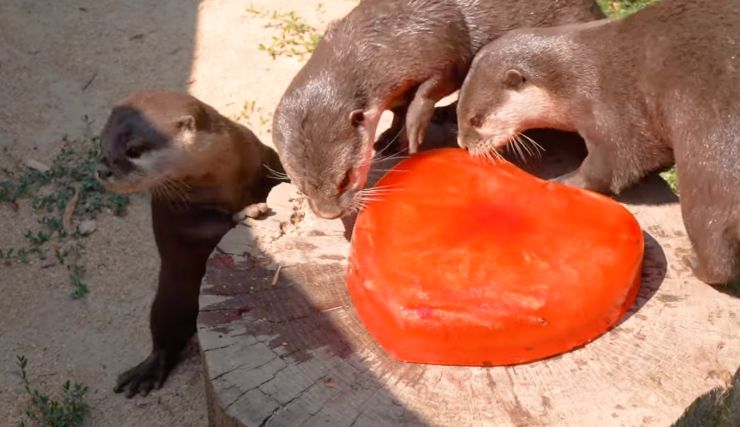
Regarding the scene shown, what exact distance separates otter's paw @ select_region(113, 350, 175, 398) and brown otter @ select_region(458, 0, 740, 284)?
4.26ft

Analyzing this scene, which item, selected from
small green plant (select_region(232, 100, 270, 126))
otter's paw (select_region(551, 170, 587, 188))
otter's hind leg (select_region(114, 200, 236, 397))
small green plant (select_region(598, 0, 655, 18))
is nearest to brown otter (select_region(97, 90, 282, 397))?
otter's hind leg (select_region(114, 200, 236, 397))

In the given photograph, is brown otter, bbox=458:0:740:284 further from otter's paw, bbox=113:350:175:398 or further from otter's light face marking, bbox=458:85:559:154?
otter's paw, bbox=113:350:175:398

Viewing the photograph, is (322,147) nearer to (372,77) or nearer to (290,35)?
(372,77)

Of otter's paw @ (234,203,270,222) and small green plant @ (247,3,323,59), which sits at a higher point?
otter's paw @ (234,203,270,222)

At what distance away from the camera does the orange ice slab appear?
199 cm

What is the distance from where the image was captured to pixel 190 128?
3002 mm

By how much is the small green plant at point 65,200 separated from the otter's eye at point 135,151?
2.43 ft

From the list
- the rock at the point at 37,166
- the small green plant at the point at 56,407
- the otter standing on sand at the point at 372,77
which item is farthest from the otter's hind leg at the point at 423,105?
the rock at the point at 37,166

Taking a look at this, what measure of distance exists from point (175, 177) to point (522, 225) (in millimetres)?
1386

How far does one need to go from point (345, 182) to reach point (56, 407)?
1.30 m

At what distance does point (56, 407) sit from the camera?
306 cm

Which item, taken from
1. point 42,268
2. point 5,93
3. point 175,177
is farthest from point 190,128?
point 5,93

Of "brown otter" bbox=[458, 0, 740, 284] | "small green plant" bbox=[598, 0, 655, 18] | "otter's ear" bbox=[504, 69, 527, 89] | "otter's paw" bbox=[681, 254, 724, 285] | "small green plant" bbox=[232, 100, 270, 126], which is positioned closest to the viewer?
"otter's paw" bbox=[681, 254, 724, 285]

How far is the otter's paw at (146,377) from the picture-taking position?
3.14 meters
